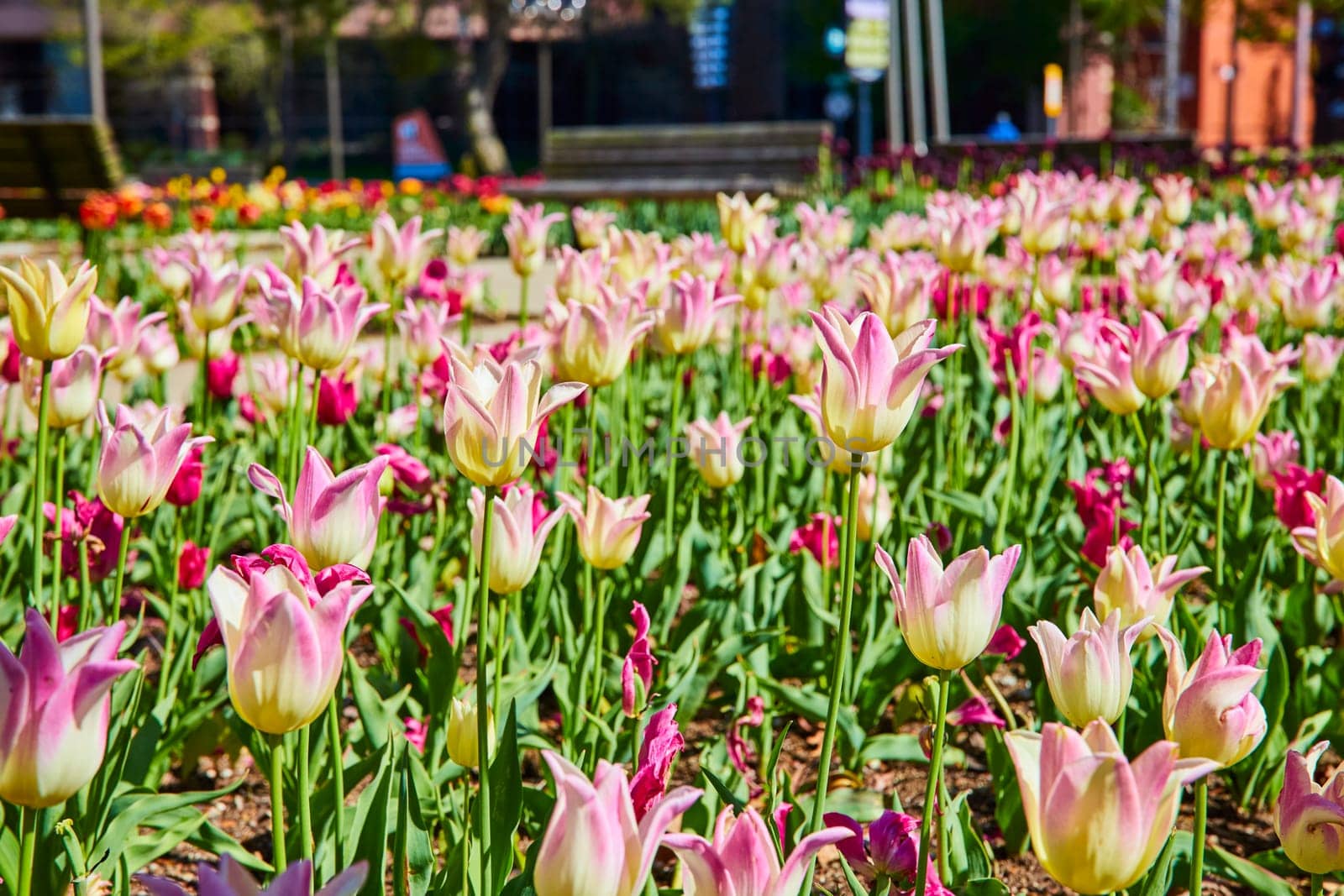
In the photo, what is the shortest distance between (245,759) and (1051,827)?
1.63 m

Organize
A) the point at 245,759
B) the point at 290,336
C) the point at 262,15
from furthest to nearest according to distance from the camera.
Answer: the point at 262,15 → the point at 245,759 → the point at 290,336

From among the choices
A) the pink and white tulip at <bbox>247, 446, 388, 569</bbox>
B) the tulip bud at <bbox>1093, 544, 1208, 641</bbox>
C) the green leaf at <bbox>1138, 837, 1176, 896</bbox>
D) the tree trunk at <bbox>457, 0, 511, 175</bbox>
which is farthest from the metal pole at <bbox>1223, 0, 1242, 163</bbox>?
the tree trunk at <bbox>457, 0, 511, 175</bbox>

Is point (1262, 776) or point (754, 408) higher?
point (754, 408)

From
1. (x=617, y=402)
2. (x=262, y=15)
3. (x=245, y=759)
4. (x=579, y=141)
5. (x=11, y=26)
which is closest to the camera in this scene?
(x=245, y=759)

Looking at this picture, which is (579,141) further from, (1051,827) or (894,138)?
(1051,827)

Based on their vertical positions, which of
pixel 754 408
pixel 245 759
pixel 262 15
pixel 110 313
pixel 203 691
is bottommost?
pixel 245 759

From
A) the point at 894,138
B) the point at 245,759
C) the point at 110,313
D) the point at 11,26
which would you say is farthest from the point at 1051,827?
the point at 11,26

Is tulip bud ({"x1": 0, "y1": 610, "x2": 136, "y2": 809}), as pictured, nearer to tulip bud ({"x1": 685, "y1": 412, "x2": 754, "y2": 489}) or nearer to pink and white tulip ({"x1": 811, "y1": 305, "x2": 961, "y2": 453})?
pink and white tulip ({"x1": 811, "y1": 305, "x2": 961, "y2": 453})

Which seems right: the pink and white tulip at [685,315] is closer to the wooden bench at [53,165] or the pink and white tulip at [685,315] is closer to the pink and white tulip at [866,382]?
the pink and white tulip at [866,382]

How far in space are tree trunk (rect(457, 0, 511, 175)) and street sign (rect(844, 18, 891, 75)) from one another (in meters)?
12.1

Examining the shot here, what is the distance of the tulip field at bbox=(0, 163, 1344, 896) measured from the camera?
942 millimetres

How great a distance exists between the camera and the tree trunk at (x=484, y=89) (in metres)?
26.5

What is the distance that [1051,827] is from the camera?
84cm

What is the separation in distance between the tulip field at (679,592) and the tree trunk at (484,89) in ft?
78.0
